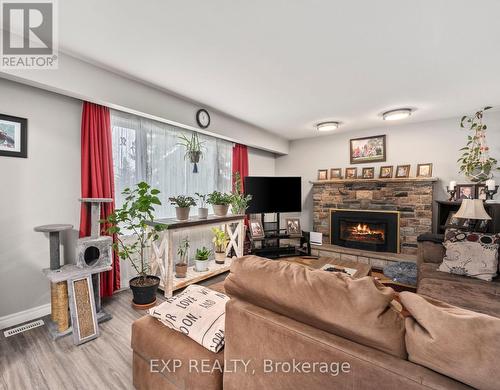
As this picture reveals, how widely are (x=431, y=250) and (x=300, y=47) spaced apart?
2.70 m

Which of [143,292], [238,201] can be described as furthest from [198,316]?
[238,201]

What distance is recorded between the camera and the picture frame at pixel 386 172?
4.35 m

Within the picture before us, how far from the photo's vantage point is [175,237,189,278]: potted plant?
310 cm

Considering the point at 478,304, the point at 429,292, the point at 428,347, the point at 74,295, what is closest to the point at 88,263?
the point at 74,295

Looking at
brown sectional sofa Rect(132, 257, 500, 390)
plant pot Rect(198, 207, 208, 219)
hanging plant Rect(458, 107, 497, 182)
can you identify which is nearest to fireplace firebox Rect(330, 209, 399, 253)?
hanging plant Rect(458, 107, 497, 182)

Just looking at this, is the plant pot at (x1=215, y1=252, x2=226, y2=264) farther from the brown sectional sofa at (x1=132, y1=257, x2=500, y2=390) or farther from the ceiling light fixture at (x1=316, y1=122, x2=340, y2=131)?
the ceiling light fixture at (x1=316, y1=122, x2=340, y2=131)

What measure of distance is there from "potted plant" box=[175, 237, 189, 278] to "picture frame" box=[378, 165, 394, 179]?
3.64 metres

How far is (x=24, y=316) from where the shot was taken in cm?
220

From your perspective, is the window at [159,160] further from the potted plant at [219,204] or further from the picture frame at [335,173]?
the picture frame at [335,173]

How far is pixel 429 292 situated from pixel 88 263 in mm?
3073

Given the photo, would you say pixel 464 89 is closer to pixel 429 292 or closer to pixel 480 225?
pixel 480 225

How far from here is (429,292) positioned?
2.07m

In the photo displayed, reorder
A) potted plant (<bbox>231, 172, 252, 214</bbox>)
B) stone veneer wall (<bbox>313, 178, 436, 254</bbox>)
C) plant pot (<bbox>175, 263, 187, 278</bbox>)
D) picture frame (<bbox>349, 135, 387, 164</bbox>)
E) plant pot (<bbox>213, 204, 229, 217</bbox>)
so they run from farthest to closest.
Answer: picture frame (<bbox>349, 135, 387, 164</bbox>), stone veneer wall (<bbox>313, 178, 436, 254</bbox>), potted plant (<bbox>231, 172, 252, 214</bbox>), plant pot (<bbox>213, 204, 229, 217</bbox>), plant pot (<bbox>175, 263, 187, 278</bbox>)

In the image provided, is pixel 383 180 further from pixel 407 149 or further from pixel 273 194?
pixel 273 194
